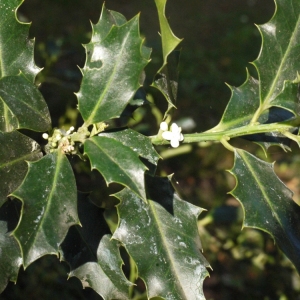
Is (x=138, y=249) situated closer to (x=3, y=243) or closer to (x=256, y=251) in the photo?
(x=3, y=243)

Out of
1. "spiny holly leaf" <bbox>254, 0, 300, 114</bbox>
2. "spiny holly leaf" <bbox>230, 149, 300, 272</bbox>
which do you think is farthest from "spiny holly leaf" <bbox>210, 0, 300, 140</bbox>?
"spiny holly leaf" <bbox>230, 149, 300, 272</bbox>

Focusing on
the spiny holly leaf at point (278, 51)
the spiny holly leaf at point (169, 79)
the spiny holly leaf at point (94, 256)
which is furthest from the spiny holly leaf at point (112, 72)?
the spiny holly leaf at point (278, 51)

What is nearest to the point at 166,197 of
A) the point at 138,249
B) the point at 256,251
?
the point at 138,249

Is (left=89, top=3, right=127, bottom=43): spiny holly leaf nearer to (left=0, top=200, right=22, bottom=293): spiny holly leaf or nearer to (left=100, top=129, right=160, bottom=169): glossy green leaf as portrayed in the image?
(left=100, top=129, right=160, bottom=169): glossy green leaf

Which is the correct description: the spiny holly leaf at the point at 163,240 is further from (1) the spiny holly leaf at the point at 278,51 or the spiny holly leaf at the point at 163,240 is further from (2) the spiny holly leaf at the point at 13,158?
(1) the spiny holly leaf at the point at 278,51

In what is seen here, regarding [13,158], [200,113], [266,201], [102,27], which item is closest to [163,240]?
[266,201]

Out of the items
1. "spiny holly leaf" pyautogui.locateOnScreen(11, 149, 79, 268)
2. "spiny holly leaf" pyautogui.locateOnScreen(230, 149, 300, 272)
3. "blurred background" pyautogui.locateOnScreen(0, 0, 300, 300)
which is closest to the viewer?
"spiny holly leaf" pyautogui.locateOnScreen(11, 149, 79, 268)

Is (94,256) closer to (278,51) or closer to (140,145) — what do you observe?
(140,145)
